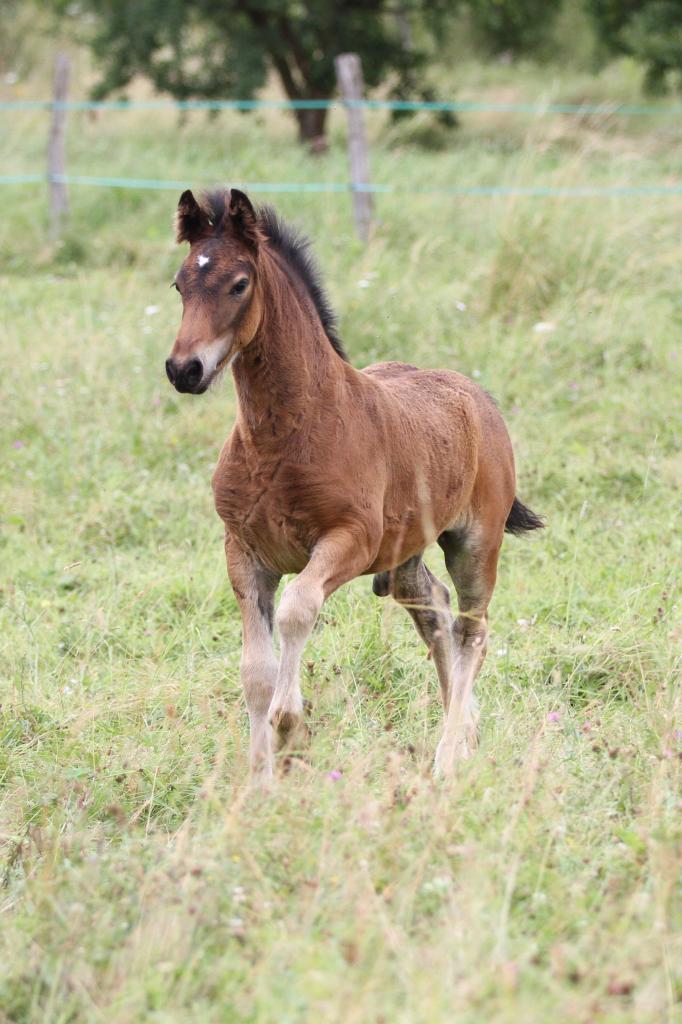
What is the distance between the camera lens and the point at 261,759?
4152mm

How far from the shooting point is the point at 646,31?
19.5 metres

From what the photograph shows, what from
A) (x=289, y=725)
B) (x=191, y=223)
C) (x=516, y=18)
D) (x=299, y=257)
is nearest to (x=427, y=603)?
(x=289, y=725)

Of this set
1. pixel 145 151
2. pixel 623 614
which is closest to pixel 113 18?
pixel 145 151

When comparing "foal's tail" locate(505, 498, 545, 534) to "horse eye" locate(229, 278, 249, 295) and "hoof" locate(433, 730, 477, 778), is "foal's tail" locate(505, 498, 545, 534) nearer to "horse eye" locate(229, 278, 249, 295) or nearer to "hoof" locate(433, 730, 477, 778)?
"hoof" locate(433, 730, 477, 778)

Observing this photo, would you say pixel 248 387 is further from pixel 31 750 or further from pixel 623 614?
pixel 623 614

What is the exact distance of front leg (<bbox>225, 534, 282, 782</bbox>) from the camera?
4.27 meters

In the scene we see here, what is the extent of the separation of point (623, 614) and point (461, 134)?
52.9ft

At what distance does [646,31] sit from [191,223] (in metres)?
17.4

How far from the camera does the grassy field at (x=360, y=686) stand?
9.58 ft

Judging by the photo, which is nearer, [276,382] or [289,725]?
[289,725]

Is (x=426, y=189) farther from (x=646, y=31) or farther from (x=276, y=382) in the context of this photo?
(x=646, y=31)

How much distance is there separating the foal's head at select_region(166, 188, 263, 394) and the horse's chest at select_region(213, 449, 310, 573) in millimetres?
397

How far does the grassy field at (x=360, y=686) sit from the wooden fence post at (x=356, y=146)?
1.13 feet

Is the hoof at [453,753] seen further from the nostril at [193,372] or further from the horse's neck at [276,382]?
the nostril at [193,372]
